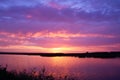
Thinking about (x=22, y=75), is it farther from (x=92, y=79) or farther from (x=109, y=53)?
(x=109, y=53)

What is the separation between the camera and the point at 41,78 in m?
18.2

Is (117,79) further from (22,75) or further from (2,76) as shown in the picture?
(2,76)

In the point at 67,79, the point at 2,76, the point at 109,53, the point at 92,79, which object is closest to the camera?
the point at 2,76

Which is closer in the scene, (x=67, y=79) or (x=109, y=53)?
(x=67, y=79)

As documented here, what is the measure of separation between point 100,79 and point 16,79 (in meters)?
13.1

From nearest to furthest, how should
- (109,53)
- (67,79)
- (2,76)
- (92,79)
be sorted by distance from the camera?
Result: (2,76) → (67,79) → (92,79) → (109,53)

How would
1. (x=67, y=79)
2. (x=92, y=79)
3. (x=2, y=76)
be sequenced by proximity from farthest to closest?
(x=92, y=79) < (x=67, y=79) < (x=2, y=76)

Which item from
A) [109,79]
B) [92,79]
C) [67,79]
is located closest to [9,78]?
[67,79]

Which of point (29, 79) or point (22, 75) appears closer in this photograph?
point (29, 79)

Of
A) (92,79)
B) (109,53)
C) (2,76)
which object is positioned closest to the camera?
(2,76)

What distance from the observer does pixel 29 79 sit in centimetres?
1791

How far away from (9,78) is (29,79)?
139 centimetres

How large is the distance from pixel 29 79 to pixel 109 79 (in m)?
Result: 14.1

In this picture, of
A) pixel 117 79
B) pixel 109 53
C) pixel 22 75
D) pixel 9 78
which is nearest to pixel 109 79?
pixel 117 79
